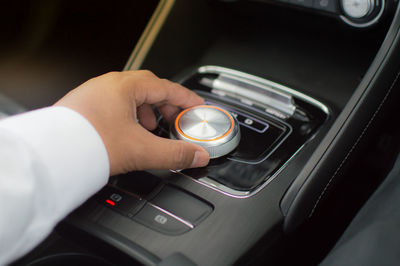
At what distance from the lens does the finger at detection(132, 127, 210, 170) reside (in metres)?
0.52

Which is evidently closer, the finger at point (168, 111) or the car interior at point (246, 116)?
the car interior at point (246, 116)

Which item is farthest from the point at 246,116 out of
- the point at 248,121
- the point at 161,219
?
the point at 161,219

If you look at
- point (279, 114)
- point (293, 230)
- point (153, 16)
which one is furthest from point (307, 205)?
point (153, 16)

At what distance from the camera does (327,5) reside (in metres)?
0.61

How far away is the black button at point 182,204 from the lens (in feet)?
1.70

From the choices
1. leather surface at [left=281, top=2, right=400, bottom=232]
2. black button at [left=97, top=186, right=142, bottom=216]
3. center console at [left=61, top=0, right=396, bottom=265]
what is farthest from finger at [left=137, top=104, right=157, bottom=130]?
leather surface at [left=281, top=2, right=400, bottom=232]

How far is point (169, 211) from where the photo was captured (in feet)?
1.72

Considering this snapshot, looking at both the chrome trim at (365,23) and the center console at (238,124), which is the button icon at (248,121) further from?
the chrome trim at (365,23)

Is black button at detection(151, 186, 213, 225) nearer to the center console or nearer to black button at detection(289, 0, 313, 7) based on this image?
the center console

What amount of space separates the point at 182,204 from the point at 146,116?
0.15 metres

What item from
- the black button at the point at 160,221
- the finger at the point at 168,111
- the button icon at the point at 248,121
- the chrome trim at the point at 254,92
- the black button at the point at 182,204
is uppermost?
the chrome trim at the point at 254,92

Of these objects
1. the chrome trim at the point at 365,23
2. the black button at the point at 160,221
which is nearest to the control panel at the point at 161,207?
the black button at the point at 160,221

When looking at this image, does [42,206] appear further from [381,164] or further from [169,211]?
[381,164]

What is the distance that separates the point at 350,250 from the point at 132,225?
0.26m
